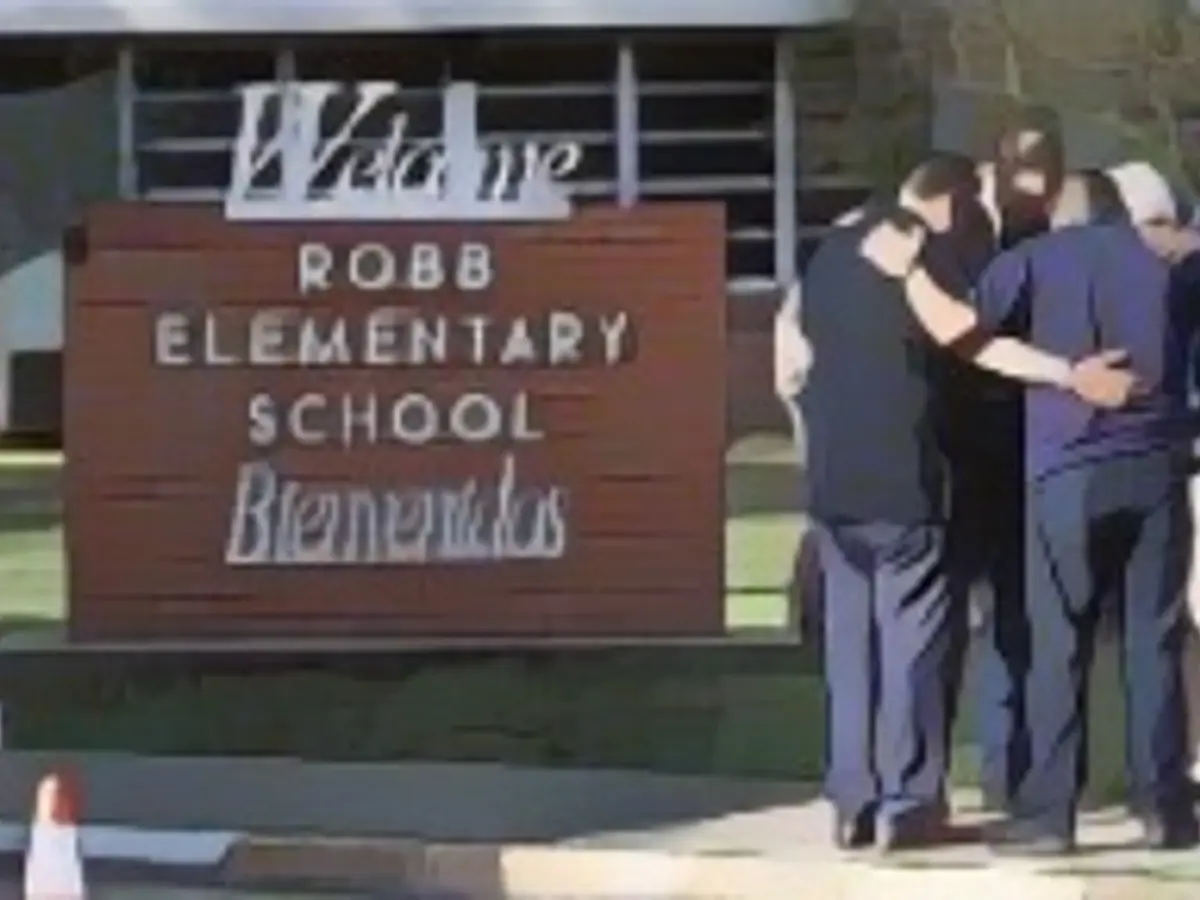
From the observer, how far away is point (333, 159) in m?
16.5

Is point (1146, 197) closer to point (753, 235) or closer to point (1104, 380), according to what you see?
point (1104, 380)

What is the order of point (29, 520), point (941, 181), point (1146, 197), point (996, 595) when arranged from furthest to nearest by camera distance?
point (29, 520) → point (996, 595) → point (941, 181) → point (1146, 197)

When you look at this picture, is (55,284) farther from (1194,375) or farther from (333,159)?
(1194,375)

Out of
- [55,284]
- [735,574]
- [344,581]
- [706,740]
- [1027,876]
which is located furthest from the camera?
[55,284]

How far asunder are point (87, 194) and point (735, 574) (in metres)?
15.9

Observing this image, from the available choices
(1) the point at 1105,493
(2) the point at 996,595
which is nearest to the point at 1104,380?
(1) the point at 1105,493

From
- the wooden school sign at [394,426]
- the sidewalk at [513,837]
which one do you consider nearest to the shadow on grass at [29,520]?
the wooden school sign at [394,426]

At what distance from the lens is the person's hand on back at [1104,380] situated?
1045cm

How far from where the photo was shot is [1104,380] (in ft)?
34.3

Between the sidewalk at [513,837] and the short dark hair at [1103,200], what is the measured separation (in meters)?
1.97

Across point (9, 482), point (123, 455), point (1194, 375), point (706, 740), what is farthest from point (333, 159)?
point (9, 482)

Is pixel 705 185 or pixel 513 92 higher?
pixel 513 92

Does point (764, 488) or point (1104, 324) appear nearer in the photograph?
point (1104, 324)

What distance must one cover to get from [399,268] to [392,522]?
46.1 inches
